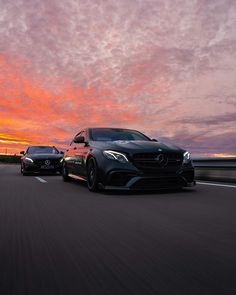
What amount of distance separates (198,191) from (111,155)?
2.03 m

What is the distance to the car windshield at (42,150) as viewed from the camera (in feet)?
61.9

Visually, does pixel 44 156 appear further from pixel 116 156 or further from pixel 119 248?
pixel 119 248

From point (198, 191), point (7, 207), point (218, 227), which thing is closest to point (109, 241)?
point (218, 227)

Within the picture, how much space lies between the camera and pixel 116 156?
872 centimetres

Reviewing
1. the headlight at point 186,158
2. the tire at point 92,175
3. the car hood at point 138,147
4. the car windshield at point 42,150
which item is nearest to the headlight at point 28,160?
the car windshield at point 42,150

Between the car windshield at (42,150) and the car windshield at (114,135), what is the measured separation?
828 centimetres

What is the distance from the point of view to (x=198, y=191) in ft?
30.0

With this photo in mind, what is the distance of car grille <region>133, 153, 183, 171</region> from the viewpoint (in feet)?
28.1

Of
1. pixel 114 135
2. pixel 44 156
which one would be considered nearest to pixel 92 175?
pixel 114 135

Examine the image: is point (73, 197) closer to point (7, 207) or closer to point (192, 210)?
point (7, 207)

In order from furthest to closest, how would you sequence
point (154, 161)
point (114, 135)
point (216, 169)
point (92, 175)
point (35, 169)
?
1. point (35, 169)
2. point (216, 169)
3. point (114, 135)
4. point (92, 175)
5. point (154, 161)

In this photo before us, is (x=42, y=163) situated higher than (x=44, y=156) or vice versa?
(x=44, y=156)

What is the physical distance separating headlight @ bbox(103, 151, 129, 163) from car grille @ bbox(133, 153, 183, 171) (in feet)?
0.67

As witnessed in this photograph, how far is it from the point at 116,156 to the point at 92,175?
1053 mm
